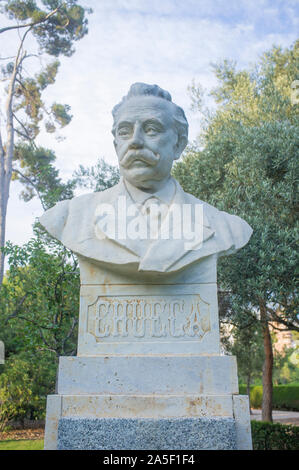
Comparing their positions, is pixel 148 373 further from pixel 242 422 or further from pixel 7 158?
pixel 7 158

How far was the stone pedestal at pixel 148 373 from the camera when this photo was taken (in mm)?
2922

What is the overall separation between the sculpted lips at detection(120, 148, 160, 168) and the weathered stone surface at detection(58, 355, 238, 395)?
5.05 ft

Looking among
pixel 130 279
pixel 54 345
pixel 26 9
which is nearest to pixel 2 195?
pixel 26 9

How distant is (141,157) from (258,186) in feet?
13.1

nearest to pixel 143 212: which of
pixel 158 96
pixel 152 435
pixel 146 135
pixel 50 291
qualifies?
pixel 146 135

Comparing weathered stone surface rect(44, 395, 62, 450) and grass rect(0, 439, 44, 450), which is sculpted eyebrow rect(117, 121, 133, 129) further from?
grass rect(0, 439, 44, 450)

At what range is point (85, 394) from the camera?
3211mm

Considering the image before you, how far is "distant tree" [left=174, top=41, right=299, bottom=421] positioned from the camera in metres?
6.48

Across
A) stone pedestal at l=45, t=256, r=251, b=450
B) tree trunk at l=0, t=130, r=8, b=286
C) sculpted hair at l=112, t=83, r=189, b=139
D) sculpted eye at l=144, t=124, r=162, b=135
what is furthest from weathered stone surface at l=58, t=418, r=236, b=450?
tree trunk at l=0, t=130, r=8, b=286

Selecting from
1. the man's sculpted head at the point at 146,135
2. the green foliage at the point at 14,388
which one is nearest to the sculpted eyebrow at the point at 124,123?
the man's sculpted head at the point at 146,135

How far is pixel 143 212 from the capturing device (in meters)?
3.66

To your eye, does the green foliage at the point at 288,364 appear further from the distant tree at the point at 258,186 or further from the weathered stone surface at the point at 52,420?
the weathered stone surface at the point at 52,420

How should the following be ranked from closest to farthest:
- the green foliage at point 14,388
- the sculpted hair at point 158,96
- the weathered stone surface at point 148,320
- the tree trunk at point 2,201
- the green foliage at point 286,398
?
the weathered stone surface at point 148,320 < the sculpted hair at point 158,96 < the tree trunk at point 2,201 < the green foliage at point 14,388 < the green foliage at point 286,398

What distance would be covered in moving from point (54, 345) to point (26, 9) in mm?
11227
